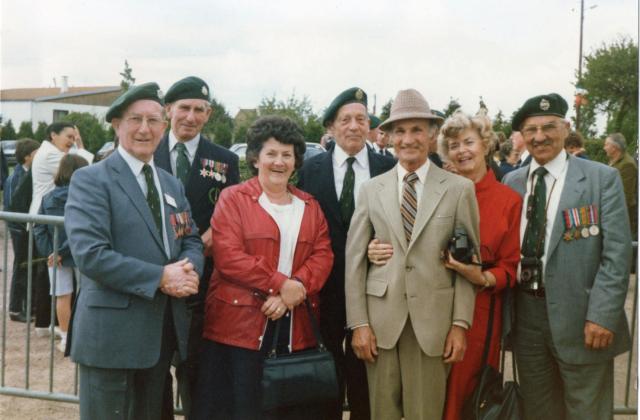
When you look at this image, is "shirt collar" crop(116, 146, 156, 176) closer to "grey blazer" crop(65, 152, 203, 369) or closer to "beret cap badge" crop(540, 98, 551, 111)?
"grey blazer" crop(65, 152, 203, 369)

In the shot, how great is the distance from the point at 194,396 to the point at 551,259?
199 cm

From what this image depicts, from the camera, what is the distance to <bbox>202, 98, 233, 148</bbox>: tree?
34031 mm

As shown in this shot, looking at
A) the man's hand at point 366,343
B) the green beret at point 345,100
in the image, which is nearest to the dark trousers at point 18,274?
the green beret at point 345,100

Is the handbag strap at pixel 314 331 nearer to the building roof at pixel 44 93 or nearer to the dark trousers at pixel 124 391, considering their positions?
the dark trousers at pixel 124 391

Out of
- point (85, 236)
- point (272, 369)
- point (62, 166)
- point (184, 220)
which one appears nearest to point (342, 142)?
point (184, 220)

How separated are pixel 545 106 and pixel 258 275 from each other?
180 cm

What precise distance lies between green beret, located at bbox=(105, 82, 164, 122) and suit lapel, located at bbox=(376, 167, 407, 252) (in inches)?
46.9

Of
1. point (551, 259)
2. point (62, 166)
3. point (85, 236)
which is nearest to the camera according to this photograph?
point (85, 236)

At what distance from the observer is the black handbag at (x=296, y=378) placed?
314 cm

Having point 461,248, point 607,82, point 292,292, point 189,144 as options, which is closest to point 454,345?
point 461,248

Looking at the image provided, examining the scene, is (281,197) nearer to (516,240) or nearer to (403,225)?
(403,225)

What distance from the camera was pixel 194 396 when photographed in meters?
3.39

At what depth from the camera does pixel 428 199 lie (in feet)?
10.4

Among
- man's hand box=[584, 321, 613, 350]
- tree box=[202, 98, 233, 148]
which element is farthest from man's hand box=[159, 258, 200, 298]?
tree box=[202, 98, 233, 148]
